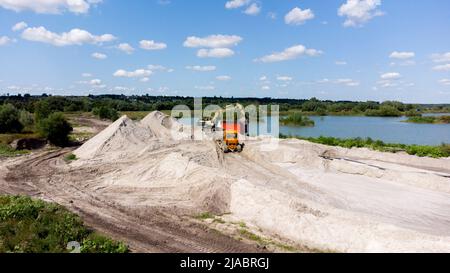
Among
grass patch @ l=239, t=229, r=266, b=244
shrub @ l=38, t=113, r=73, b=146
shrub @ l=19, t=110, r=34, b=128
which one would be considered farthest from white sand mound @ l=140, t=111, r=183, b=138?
shrub @ l=19, t=110, r=34, b=128

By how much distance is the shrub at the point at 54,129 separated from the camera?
28234 mm

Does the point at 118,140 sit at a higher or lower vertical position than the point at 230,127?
lower

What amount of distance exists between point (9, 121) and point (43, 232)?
31528 millimetres

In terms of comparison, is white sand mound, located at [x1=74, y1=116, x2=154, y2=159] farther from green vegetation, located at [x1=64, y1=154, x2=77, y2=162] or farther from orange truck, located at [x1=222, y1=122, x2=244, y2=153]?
orange truck, located at [x1=222, y1=122, x2=244, y2=153]

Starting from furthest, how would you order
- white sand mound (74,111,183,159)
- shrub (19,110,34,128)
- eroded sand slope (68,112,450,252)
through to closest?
shrub (19,110,34,128), white sand mound (74,111,183,159), eroded sand slope (68,112,450,252)

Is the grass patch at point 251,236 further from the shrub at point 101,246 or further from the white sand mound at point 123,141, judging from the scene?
the white sand mound at point 123,141

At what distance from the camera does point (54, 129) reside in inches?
1116

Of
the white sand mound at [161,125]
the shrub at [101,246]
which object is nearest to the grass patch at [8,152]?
the white sand mound at [161,125]

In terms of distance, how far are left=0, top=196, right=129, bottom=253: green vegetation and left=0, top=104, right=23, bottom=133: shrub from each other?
28.5 metres

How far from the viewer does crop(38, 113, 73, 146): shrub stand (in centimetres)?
2823

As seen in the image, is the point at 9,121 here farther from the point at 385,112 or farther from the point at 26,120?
the point at 385,112

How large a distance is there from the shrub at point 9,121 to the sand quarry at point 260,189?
16708 mm

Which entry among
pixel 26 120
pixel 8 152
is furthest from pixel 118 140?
pixel 26 120
